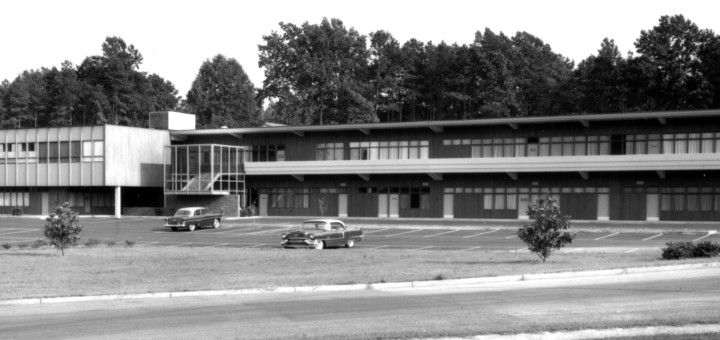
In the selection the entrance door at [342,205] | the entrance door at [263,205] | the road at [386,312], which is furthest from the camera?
the entrance door at [263,205]

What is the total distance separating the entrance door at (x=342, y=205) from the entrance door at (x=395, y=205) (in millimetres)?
4194

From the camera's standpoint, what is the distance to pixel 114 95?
11906cm

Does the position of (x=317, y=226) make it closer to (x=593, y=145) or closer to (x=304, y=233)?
(x=304, y=233)

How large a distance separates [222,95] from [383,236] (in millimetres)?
81652

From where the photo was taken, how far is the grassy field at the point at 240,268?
19.9 meters

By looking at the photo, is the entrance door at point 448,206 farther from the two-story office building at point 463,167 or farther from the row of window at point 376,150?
the row of window at point 376,150

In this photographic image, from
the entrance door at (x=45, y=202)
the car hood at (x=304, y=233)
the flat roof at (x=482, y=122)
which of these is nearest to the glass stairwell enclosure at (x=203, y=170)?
the flat roof at (x=482, y=122)

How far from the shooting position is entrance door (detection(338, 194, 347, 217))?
6844 cm

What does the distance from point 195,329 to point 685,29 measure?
8282cm

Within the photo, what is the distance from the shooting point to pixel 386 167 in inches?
2559

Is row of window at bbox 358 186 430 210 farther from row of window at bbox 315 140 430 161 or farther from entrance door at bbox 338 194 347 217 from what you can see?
entrance door at bbox 338 194 347 217

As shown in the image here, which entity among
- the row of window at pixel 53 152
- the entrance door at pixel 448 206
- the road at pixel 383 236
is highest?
the row of window at pixel 53 152

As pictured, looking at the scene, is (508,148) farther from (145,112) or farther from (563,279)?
(145,112)

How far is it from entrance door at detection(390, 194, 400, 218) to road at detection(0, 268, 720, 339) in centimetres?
4709
